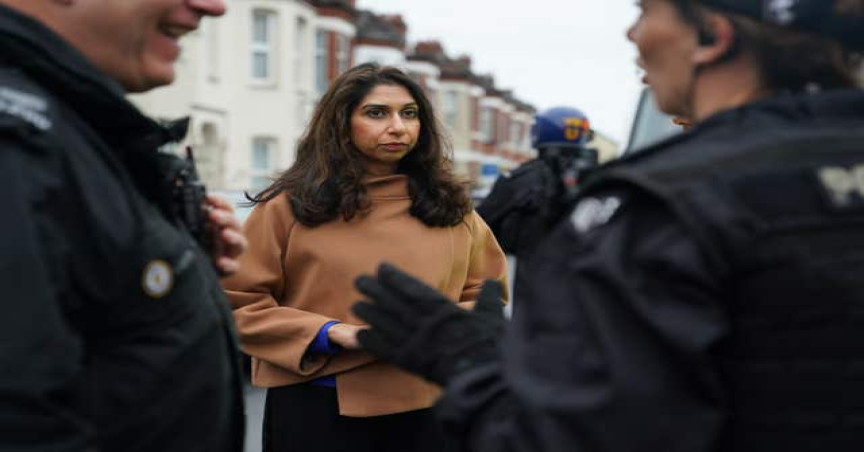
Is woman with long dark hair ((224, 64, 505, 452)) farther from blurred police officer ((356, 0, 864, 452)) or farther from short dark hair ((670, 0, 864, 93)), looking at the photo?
short dark hair ((670, 0, 864, 93))

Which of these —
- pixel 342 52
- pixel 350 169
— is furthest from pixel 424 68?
pixel 350 169

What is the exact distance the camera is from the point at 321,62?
28.1 metres

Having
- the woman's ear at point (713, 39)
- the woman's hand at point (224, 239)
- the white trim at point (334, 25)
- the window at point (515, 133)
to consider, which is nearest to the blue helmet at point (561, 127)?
the woman's hand at point (224, 239)

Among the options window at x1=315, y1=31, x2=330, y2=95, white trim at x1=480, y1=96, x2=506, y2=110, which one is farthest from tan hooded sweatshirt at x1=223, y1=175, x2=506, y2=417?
white trim at x1=480, y1=96, x2=506, y2=110

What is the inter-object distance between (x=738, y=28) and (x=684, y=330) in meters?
0.55

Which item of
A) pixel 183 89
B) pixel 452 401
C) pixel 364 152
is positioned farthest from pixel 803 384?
pixel 183 89

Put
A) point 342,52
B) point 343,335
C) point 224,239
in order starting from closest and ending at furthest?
point 224,239 < point 343,335 < point 342,52

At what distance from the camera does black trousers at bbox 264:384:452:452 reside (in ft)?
10.8

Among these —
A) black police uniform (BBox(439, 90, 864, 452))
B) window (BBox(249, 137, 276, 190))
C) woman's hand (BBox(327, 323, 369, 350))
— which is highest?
black police uniform (BBox(439, 90, 864, 452))

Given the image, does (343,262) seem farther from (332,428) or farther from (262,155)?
(262,155)

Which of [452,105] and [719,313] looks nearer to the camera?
[719,313]

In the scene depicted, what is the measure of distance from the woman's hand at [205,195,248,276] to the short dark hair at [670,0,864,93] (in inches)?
47.8

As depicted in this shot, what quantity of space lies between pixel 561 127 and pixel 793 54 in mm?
4849

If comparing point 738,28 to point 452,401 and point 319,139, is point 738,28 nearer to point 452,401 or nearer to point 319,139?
point 452,401
